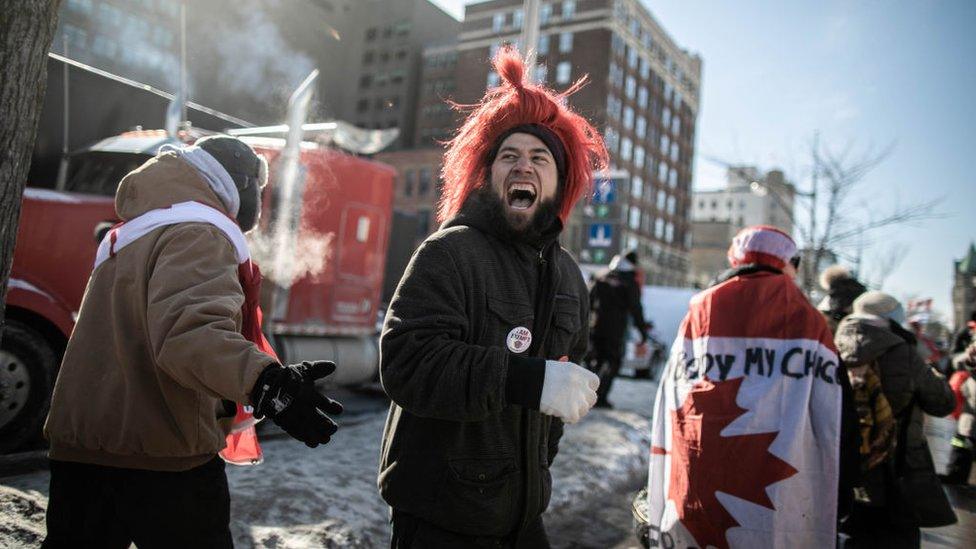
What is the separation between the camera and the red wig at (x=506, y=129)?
223cm

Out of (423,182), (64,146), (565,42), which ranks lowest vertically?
(64,146)

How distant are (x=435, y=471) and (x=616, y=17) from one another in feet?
193

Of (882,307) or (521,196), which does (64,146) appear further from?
(882,307)

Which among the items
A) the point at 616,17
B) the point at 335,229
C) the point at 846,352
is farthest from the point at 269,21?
the point at 616,17

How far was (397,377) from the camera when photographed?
1.74m

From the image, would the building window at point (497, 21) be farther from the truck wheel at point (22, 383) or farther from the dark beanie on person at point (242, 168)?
the dark beanie on person at point (242, 168)

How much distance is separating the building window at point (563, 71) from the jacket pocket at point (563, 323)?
55870 millimetres

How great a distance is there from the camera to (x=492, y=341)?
1.91m

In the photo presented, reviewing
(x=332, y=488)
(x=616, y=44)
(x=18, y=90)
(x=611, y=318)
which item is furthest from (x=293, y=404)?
(x=616, y=44)

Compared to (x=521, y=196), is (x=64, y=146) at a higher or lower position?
higher

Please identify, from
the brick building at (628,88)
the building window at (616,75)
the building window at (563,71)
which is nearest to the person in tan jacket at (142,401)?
the brick building at (628,88)

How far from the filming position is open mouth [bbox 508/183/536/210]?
2.09 metres

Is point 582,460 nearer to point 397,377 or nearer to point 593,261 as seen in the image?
point 397,377

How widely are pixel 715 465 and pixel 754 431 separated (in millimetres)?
212
